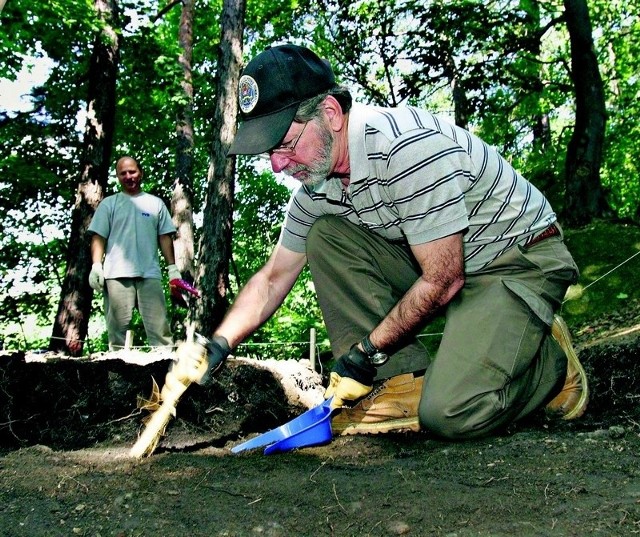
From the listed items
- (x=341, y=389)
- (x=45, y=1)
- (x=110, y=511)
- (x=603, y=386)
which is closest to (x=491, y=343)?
(x=341, y=389)

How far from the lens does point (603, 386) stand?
2707 mm

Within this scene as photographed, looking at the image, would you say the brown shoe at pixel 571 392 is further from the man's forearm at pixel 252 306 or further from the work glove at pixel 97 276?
the work glove at pixel 97 276

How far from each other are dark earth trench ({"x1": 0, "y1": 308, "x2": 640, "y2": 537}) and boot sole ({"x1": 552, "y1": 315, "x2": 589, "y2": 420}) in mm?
51

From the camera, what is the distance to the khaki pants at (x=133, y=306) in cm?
494

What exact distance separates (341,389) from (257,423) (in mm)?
900

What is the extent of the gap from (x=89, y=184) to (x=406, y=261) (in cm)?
527

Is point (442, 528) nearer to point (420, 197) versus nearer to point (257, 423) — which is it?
point (420, 197)

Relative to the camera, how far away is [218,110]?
681 centimetres

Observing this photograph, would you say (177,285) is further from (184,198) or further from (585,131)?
(585,131)

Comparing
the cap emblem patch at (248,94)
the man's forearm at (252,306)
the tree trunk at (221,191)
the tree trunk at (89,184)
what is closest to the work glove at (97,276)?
the tree trunk at (89,184)

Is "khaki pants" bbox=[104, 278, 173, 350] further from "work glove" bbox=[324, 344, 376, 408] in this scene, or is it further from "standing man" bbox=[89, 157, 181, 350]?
"work glove" bbox=[324, 344, 376, 408]

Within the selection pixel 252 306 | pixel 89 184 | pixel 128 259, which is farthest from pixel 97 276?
pixel 252 306

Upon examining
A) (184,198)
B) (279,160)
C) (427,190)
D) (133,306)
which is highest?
(184,198)

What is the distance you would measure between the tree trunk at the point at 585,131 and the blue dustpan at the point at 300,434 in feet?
19.0
